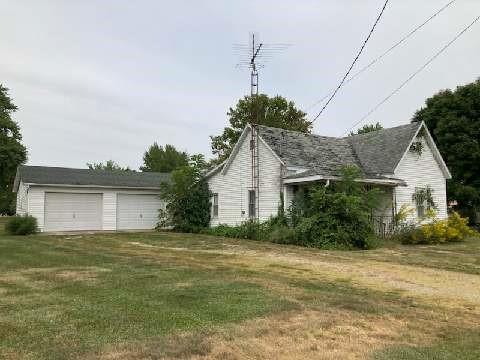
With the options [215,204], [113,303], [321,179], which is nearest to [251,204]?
[215,204]

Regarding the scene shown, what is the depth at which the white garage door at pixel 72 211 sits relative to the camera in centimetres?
2467

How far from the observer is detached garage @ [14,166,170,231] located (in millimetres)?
24297

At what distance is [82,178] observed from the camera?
2627cm

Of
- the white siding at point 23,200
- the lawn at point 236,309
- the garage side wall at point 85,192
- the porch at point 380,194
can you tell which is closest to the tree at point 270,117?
the garage side wall at point 85,192

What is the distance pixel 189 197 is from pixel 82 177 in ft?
20.1

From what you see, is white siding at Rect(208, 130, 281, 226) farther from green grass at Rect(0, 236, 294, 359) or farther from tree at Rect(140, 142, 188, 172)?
tree at Rect(140, 142, 188, 172)

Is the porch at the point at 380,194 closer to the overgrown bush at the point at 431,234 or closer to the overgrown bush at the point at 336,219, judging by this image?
the overgrown bush at the point at 336,219

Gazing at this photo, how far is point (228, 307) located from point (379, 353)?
2.41 meters

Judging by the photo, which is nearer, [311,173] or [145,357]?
[145,357]

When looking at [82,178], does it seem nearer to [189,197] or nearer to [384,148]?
[189,197]

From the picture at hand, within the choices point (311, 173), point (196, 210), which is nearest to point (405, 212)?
point (311, 173)

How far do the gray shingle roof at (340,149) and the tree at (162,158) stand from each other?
41.0m

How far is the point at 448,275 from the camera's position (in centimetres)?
1044

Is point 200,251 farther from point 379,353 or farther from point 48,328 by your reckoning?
point 379,353
